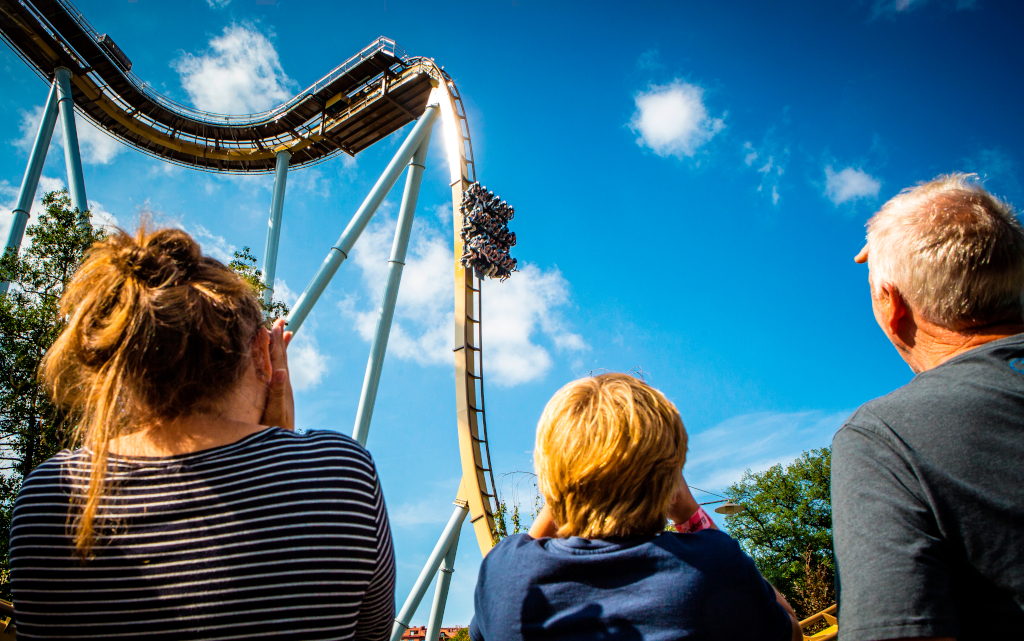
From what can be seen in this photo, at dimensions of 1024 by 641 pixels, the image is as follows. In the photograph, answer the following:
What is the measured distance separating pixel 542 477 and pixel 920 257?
0.92 meters

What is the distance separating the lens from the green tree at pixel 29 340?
5.93 metres

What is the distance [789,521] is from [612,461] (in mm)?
21240

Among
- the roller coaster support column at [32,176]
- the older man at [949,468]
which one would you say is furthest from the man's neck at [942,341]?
the roller coaster support column at [32,176]

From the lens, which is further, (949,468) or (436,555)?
(436,555)

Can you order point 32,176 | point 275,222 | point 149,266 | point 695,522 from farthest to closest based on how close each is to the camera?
point 275,222 → point 32,176 → point 695,522 → point 149,266

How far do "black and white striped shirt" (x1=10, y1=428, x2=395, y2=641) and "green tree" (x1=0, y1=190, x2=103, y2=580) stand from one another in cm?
558

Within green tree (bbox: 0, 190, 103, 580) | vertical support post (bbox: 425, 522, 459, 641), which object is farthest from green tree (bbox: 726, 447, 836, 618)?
green tree (bbox: 0, 190, 103, 580)

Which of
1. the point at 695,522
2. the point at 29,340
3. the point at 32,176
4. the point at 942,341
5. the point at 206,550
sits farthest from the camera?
the point at 32,176

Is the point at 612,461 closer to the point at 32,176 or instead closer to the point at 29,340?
the point at 29,340

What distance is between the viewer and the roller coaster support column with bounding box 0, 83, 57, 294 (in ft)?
24.9

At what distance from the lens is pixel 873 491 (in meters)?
1.09

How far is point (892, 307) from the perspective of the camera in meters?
1.36

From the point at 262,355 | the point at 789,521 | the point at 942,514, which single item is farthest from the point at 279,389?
the point at 789,521

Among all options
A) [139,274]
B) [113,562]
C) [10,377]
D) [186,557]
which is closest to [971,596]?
[186,557]
